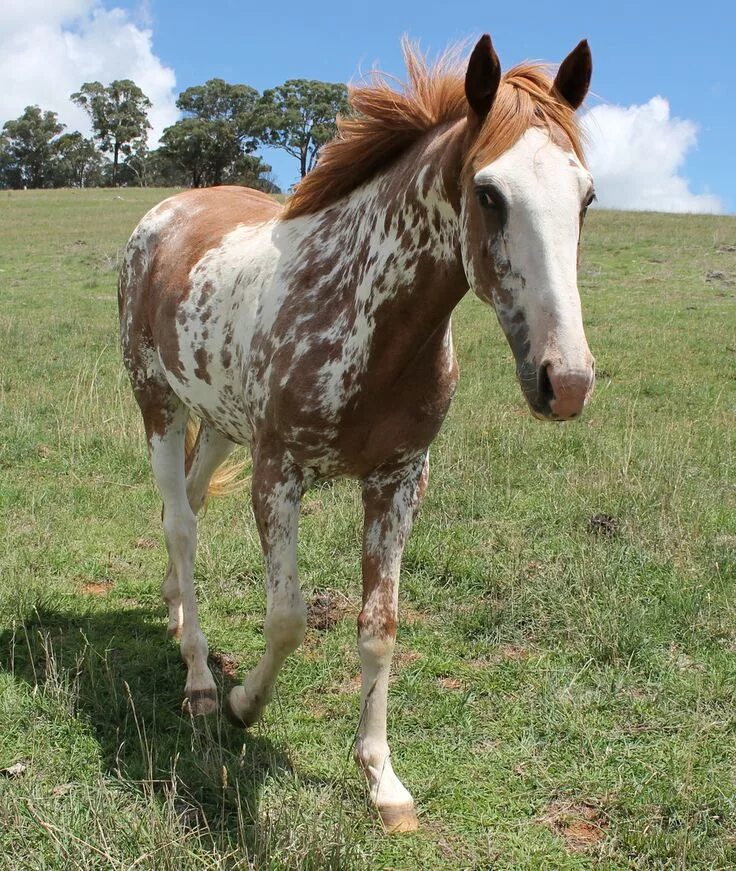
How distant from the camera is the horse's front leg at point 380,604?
295 centimetres

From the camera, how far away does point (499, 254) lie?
7.18ft

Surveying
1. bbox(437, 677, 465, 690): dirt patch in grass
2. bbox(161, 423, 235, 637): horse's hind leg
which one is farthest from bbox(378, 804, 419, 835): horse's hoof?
bbox(161, 423, 235, 637): horse's hind leg

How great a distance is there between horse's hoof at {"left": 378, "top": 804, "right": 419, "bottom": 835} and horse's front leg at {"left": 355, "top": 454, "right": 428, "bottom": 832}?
0.10 ft

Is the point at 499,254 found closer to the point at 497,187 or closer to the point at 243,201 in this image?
the point at 497,187

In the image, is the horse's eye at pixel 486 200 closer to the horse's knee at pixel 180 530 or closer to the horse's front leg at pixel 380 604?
the horse's front leg at pixel 380 604

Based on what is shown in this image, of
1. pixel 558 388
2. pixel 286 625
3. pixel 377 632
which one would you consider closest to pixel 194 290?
pixel 286 625

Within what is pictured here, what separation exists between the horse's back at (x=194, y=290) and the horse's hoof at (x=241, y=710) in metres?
1.11

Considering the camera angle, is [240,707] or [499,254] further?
[240,707]

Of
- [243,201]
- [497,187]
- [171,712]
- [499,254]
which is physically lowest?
[171,712]

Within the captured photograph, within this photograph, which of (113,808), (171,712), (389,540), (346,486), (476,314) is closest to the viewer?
(113,808)

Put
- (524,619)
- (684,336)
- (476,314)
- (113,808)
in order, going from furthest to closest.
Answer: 1. (476,314)
2. (684,336)
3. (524,619)
4. (113,808)

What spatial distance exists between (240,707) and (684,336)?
9461 millimetres

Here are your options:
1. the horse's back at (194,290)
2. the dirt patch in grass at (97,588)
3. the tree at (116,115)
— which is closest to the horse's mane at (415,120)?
the horse's back at (194,290)

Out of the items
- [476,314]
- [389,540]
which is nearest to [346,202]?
[389,540]
